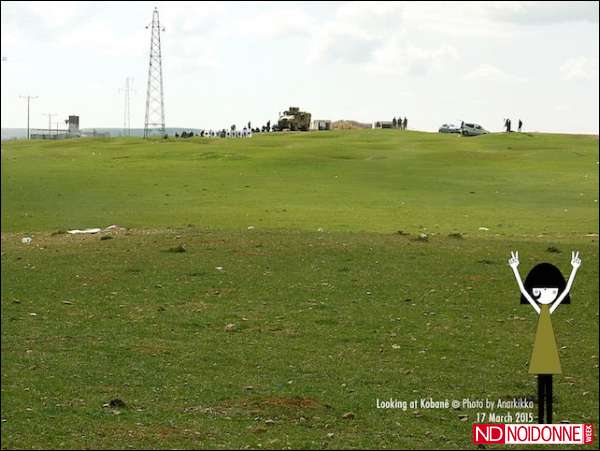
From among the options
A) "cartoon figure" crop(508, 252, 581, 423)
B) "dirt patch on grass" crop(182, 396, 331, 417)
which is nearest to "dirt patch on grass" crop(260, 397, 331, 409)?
"dirt patch on grass" crop(182, 396, 331, 417)

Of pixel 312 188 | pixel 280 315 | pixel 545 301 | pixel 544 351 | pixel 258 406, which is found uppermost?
pixel 545 301

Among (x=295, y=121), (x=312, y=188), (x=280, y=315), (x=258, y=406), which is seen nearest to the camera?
(x=258, y=406)

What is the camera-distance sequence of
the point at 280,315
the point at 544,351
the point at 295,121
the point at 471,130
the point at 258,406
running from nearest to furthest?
the point at 544,351
the point at 258,406
the point at 280,315
the point at 471,130
the point at 295,121

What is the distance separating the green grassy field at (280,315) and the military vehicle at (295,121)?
66.7 meters

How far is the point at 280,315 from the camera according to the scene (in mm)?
12539

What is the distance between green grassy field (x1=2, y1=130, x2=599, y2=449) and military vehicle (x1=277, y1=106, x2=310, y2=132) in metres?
66.7

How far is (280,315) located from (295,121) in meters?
86.4

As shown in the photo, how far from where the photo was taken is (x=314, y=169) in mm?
42156

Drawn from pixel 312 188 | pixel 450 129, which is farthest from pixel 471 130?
pixel 312 188

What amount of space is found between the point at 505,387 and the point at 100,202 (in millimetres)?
22597

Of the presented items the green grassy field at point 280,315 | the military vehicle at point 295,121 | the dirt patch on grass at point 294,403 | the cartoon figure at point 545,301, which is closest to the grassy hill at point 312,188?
the green grassy field at point 280,315

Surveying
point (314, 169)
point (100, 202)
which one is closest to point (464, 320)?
point (100, 202)

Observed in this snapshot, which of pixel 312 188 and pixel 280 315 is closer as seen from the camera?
pixel 280 315

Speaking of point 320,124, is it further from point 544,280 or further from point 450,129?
point 544,280
